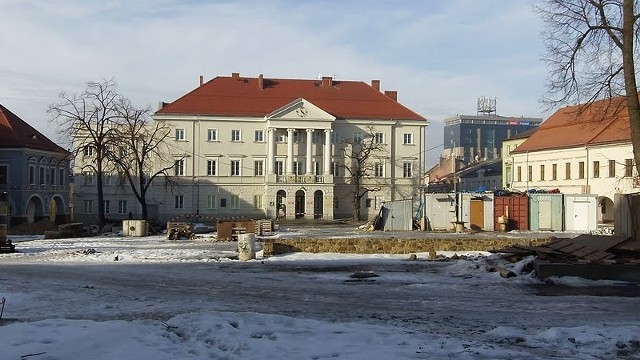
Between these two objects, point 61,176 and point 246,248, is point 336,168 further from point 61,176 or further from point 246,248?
point 246,248

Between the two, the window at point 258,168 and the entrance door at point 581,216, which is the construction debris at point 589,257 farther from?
the window at point 258,168

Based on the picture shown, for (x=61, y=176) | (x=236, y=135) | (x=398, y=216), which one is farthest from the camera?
(x=236, y=135)

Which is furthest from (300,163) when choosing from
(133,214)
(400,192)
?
(133,214)

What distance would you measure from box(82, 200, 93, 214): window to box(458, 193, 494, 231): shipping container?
146ft

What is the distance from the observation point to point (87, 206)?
244 feet

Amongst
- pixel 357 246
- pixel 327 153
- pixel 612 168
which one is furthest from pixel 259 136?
pixel 357 246

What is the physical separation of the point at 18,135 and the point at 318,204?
31838 mm

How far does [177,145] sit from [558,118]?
4361 centimetres

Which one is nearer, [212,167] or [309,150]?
[212,167]

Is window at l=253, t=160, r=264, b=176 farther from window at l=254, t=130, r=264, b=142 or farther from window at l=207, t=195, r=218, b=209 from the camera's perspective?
window at l=207, t=195, r=218, b=209

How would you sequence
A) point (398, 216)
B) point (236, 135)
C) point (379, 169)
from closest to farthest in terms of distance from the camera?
point (398, 216), point (236, 135), point (379, 169)

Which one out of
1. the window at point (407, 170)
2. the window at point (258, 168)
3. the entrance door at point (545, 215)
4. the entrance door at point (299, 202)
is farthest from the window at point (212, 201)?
the entrance door at point (545, 215)

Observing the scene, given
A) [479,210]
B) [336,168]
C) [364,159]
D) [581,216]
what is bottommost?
[581,216]

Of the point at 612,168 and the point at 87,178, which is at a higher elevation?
the point at 612,168
